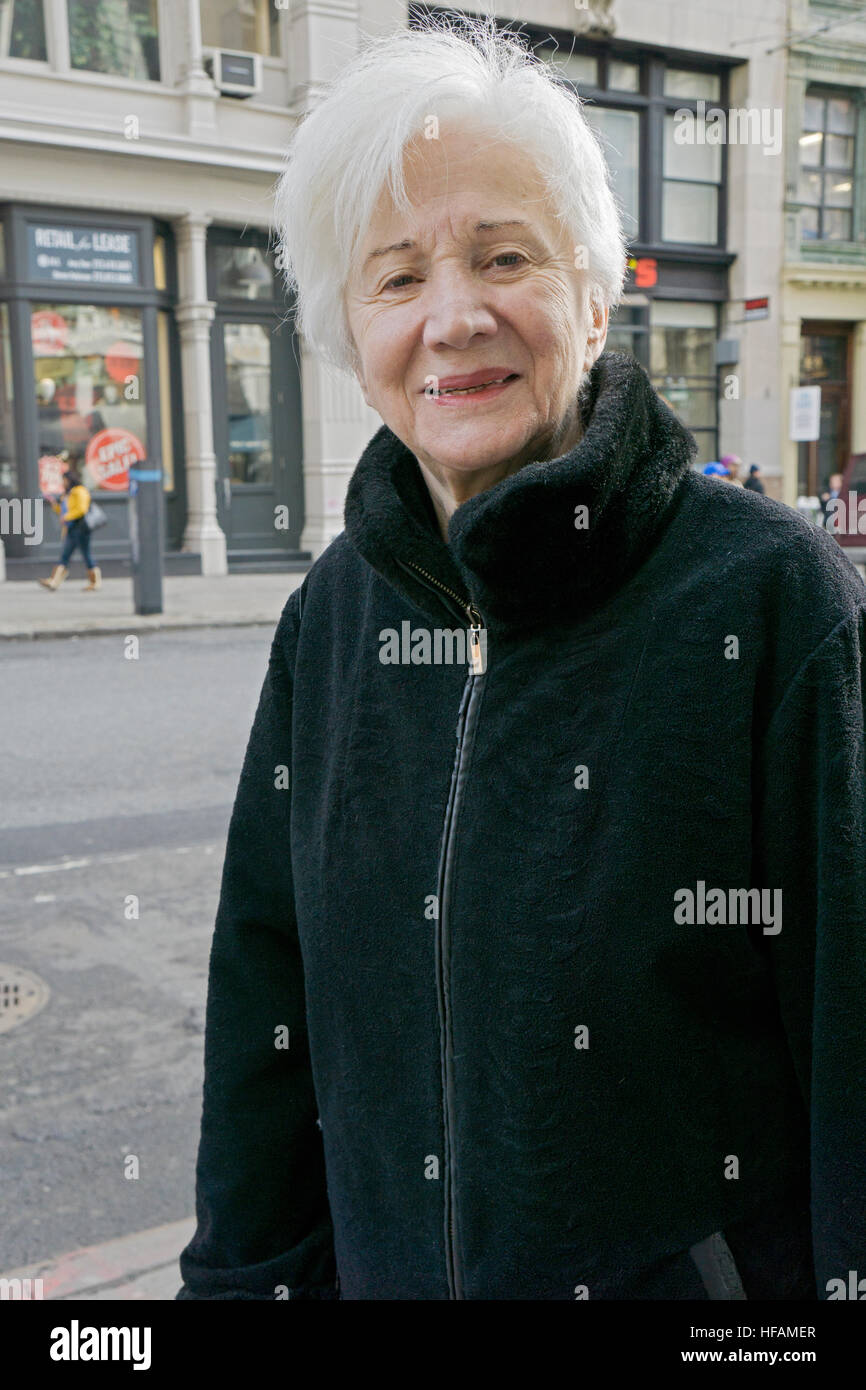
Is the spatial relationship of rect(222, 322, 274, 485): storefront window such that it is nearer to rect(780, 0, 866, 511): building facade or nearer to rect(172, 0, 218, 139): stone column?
rect(172, 0, 218, 139): stone column

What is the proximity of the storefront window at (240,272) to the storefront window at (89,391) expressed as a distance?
1471mm

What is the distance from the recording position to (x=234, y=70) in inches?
681

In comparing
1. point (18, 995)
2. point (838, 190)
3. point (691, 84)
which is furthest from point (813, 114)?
point (18, 995)

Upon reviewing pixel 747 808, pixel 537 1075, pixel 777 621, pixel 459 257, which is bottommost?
pixel 537 1075

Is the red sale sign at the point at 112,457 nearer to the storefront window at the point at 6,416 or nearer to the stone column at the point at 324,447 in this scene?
the storefront window at the point at 6,416

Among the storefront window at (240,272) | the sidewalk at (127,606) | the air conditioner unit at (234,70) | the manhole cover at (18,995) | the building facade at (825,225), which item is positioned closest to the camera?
the manhole cover at (18,995)

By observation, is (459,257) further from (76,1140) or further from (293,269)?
(76,1140)

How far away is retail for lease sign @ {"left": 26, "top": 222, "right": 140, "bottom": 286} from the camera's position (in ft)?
53.9

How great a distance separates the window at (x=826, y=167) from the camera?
77.6ft

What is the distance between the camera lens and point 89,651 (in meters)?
12.0

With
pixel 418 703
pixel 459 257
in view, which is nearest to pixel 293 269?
pixel 459 257

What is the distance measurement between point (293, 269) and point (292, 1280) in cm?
131

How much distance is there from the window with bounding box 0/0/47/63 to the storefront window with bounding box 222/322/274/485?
13.4 feet

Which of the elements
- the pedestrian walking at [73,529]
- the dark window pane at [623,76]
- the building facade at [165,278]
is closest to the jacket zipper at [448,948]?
the pedestrian walking at [73,529]
